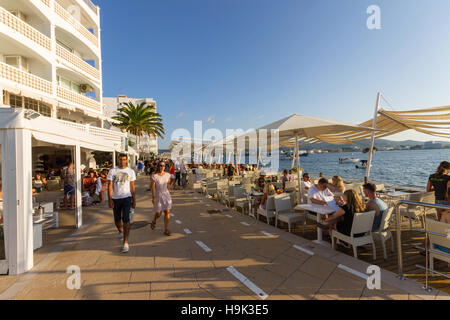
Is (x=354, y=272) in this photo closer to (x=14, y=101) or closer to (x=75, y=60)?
(x=14, y=101)

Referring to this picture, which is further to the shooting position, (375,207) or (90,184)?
(90,184)

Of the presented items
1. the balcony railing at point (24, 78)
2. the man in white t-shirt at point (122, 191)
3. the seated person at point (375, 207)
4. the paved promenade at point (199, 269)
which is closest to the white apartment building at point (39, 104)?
the balcony railing at point (24, 78)

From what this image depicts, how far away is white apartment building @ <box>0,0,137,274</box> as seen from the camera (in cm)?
348

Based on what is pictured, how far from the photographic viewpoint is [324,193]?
508cm

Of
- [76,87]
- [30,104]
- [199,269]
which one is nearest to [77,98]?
[76,87]

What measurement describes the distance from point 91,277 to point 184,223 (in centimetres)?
302

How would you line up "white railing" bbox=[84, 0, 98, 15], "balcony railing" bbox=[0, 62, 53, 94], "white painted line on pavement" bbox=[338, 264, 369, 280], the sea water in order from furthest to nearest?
the sea water < "white railing" bbox=[84, 0, 98, 15] < "balcony railing" bbox=[0, 62, 53, 94] < "white painted line on pavement" bbox=[338, 264, 369, 280]

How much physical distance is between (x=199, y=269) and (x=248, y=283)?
87 centimetres

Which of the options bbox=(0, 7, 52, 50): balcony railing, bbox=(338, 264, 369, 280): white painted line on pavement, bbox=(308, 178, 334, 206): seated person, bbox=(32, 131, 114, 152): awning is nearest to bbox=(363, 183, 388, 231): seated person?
bbox=(308, 178, 334, 206): seated person

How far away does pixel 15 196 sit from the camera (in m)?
3.46

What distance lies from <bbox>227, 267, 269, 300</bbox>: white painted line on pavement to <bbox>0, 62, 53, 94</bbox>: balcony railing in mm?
13594

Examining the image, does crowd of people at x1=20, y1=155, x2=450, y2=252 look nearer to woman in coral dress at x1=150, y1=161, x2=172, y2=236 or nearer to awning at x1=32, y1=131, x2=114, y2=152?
woman in coral dress at x1=150, y1=161, x2=172, y2=236

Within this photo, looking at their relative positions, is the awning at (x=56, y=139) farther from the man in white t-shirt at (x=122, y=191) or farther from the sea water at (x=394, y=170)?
the sea water at (x=394, y=170)
